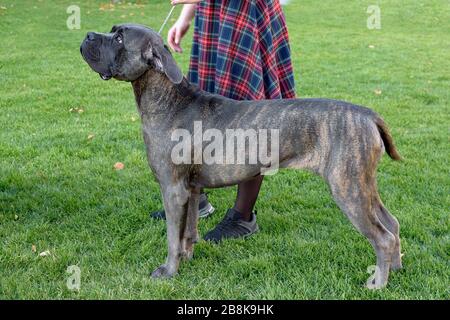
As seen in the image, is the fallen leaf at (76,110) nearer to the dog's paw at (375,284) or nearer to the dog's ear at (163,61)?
the dog's ear at (163,61)

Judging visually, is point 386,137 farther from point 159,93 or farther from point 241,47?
point 159,93

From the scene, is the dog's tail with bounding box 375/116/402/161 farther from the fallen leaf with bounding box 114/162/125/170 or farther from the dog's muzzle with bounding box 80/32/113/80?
the fallen leaf with bounding box 114/162/125/170

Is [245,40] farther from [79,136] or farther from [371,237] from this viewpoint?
[79,136]

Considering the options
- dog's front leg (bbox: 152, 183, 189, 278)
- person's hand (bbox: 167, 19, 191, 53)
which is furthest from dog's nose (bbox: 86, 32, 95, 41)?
dog's front leg (bbox: 152, 183, 189, 278)

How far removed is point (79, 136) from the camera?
6.39 metres

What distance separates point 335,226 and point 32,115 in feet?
15.4

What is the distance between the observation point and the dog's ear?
10.4ft

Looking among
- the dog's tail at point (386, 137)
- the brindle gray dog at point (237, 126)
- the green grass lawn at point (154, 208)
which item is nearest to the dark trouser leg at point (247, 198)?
the green grass lawn at point (154, 208)

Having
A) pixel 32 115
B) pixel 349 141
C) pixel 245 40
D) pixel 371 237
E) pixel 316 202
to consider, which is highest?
pixel 245 40

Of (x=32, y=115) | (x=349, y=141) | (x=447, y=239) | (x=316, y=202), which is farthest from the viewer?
(x=32, y=115)

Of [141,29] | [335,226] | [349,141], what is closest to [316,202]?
[335,226]

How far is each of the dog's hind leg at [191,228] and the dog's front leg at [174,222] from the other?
10 centimetres

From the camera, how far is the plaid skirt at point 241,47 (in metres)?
3.76

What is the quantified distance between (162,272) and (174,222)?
359 millimetres
